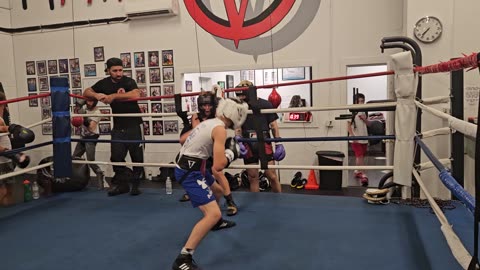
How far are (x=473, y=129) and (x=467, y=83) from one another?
2.73 metres

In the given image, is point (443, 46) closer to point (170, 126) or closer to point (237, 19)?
point (237, 19)

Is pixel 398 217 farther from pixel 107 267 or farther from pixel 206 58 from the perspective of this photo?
pixel 206 58

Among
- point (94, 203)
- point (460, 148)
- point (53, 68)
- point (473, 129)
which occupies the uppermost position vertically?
point (53, 68)

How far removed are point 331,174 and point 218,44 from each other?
7.69 feet

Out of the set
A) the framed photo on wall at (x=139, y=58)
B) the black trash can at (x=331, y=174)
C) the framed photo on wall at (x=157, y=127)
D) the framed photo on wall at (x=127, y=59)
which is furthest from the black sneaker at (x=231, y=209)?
the framed photo on wall at (x=127, y=59)

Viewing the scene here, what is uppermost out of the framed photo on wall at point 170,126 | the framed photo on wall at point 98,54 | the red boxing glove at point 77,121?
the framed photo on wall at point 98,54

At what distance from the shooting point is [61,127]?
11.0ft

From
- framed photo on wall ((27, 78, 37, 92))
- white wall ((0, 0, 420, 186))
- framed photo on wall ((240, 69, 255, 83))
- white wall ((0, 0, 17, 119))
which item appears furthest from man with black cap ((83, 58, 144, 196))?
framed photo on wall ((240, 69, 255, 83))

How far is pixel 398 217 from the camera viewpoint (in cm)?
262

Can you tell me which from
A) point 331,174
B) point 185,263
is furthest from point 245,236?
point 331,174

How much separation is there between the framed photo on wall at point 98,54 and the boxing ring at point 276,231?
117 inches

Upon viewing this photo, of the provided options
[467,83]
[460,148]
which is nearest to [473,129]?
[460,148]

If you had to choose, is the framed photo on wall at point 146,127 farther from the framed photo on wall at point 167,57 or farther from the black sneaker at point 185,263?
the black sneaker at point 185,263

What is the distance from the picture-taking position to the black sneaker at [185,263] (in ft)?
6.23
